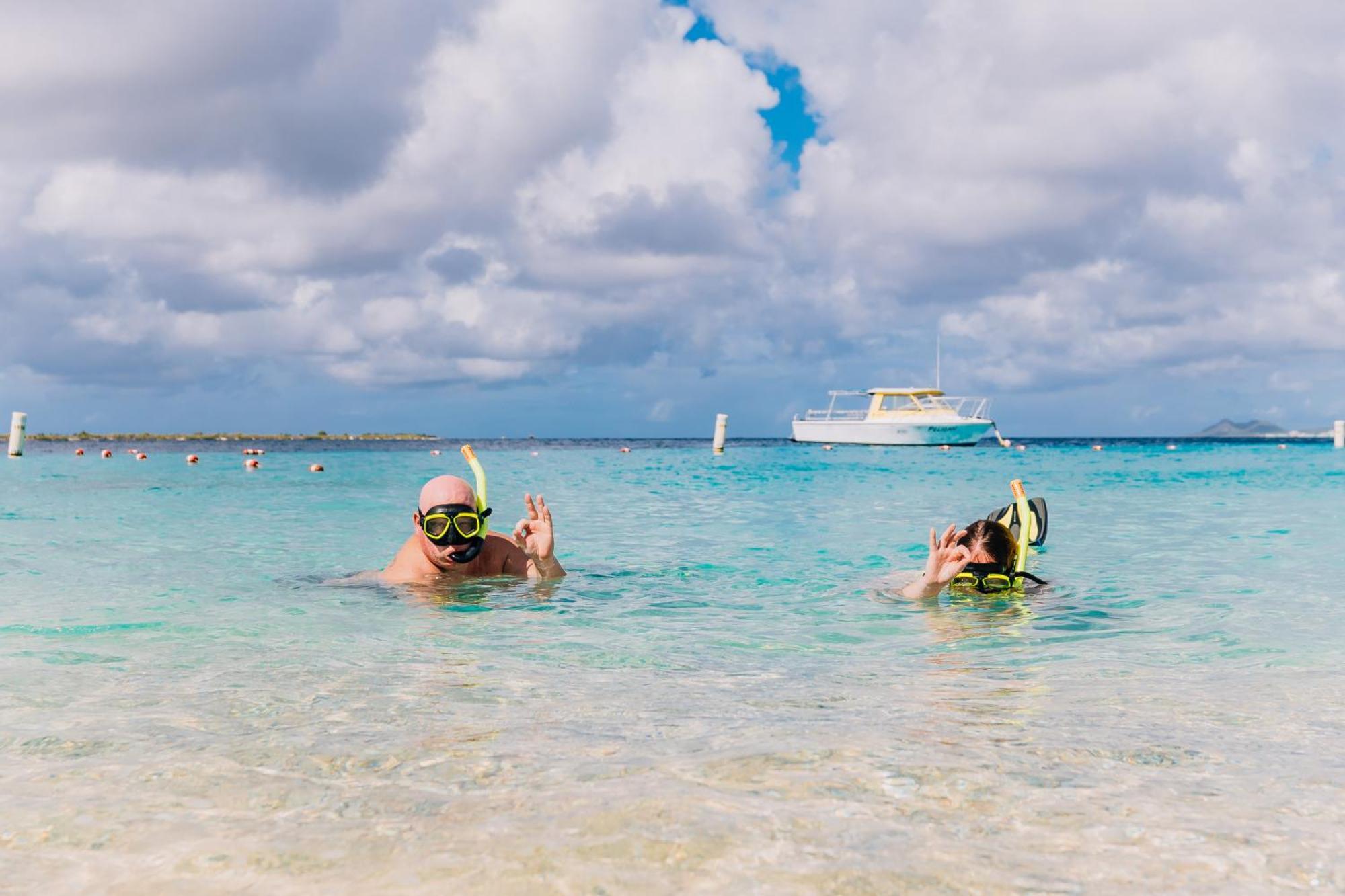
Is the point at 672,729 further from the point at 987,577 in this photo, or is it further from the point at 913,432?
the point at 913,432

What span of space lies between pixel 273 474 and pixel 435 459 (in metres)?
17.1

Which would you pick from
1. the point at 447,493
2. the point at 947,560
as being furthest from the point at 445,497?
the point at 947,560

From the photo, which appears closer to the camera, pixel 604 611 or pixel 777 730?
pixel 777 730

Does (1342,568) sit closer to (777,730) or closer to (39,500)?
(777,730)

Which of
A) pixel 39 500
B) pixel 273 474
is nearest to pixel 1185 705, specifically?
pixel 39 500

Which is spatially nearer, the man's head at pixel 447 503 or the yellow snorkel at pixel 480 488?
the man's head at pixel 447 503

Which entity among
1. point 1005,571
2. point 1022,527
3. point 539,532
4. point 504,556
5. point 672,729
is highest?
point 1022,527

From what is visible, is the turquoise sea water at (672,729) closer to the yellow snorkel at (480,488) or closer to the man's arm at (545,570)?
the man's arm at (545,570)

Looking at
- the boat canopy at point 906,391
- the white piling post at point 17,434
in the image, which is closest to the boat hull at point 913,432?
the boat canopy at point 906,391

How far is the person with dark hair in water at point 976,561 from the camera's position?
6488mm

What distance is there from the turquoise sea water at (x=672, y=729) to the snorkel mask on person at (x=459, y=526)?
43 centimetres

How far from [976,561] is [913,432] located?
51565 millimetres

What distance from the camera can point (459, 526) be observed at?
663cm

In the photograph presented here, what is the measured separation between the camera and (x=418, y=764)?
3092 mm
